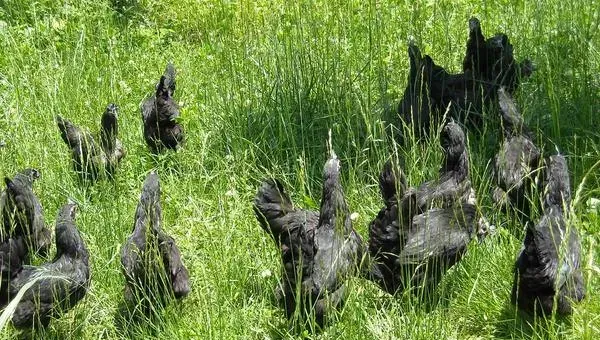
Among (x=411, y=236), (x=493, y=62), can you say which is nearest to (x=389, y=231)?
(x=411, y=236)

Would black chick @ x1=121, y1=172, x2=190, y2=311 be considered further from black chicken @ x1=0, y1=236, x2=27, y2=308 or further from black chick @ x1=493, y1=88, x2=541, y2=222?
black chick @ x1=493, y1=88, x2=541, y2=222

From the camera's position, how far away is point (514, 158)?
5504 millimetres

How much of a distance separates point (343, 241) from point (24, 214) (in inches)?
74.7

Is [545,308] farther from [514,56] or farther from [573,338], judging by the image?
[514,56]

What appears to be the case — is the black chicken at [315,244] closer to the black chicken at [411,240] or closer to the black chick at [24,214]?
the black chicken at [411,240]

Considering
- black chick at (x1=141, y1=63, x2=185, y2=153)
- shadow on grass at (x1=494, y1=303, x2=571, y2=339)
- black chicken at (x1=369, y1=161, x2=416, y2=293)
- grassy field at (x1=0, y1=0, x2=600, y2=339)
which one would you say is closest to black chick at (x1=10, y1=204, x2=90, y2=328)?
grassy field at (x1=0, y1=0, x2=600, y2=339)

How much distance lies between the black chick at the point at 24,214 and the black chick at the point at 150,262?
0.60 meters

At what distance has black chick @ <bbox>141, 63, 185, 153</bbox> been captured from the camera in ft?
22.0

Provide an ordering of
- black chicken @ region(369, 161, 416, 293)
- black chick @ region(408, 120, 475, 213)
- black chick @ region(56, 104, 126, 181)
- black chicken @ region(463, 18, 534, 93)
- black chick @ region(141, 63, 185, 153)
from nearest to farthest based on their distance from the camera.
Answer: black chicken @ region(369, 161, 416, 293) → black chick @ region(408, 120, 475, 213) → black chick @ region(56, 104, 126, 181) → black chicken @ region(463, 18, 534, 93) → black chick @ region(141, 63, 185, 153)

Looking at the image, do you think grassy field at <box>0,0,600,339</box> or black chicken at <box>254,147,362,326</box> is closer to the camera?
black chicken at <box>254,147,362,326</box>

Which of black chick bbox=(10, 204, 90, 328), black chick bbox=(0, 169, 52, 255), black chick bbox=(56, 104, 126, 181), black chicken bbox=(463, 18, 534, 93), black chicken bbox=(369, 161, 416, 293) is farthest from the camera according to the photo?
black chicken bbox=(463, 18, 534, 93)

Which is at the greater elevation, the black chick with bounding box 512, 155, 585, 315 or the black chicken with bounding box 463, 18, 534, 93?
the black chicken with bounding box 463, 18, 534, 93

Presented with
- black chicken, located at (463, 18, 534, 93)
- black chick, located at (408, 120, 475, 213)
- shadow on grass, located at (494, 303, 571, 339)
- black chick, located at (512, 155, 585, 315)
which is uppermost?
black chicken, located at (463, 18, 534, 93)

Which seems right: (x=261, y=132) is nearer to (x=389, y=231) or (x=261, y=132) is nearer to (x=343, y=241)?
(x=389, y=231)
